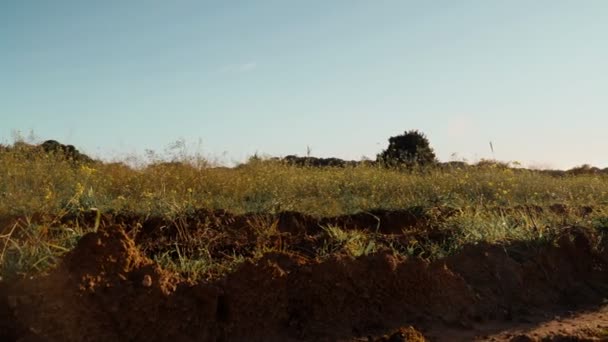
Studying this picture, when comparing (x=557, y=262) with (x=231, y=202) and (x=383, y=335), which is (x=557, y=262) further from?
(x=231, y=202)

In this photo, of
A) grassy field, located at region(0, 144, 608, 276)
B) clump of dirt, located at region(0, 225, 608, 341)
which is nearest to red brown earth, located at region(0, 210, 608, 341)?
clump of dirt, located at region(0, 225, 608, 341)

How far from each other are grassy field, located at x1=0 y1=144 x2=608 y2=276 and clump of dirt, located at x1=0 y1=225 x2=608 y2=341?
0.32 meters

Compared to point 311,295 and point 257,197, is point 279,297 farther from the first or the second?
point 257,197

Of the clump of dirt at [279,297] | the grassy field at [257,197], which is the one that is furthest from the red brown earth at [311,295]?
the grassy field at [257,197]

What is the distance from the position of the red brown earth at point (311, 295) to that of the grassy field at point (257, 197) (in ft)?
A: 0.99

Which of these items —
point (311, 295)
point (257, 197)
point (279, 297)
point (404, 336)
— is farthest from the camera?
point (257, 197)

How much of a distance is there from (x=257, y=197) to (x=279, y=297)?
5.45 metres

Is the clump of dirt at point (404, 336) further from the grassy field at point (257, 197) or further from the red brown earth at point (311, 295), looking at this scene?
the grassy field at point (257, 197)

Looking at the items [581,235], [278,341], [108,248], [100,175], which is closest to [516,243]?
[581,235]

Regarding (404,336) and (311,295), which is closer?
(404,336)

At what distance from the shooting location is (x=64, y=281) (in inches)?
126

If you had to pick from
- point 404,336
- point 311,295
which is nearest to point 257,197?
point 311,295

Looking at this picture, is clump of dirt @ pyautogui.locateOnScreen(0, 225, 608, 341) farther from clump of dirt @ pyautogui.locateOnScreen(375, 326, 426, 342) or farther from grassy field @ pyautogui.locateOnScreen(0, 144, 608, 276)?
grassy field @ pyautogui.locateOnScreen(0, 144, 608, 276)

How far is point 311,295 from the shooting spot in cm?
385
